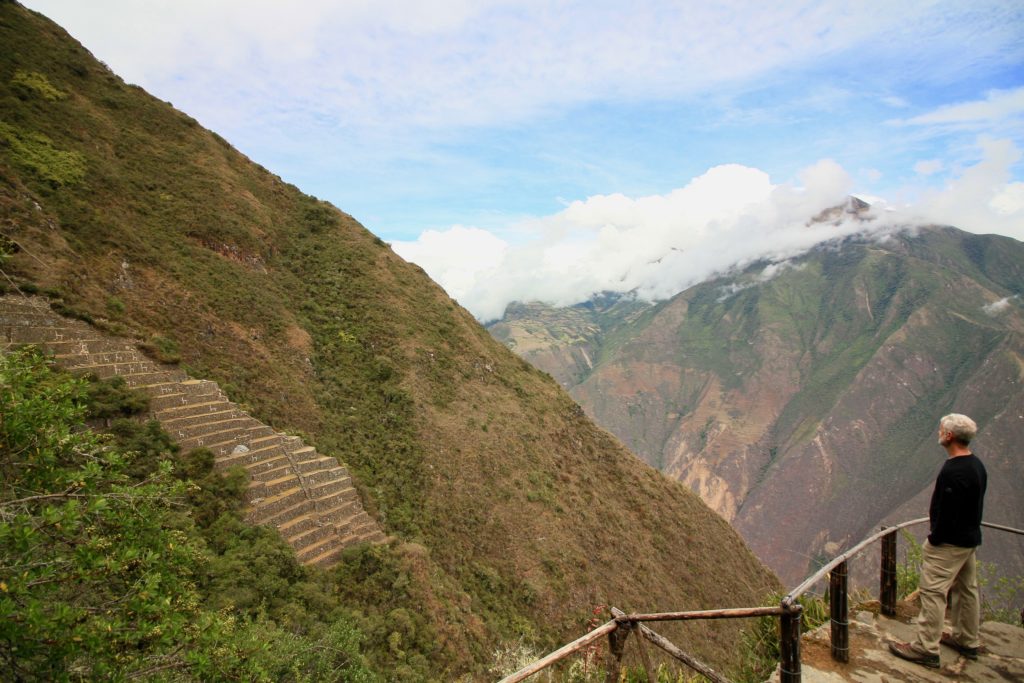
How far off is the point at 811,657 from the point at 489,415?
26072 mm

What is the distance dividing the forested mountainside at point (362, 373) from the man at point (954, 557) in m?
12.3

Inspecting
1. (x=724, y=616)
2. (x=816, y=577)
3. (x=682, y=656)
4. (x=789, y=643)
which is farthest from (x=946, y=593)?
(x=682, y=656)

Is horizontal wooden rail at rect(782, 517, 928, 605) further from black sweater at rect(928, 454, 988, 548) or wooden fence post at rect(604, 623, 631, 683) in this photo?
wooden fence post at rect(604, 623, 631, 683)

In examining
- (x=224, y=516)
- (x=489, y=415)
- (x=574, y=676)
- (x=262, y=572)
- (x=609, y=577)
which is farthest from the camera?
(x=489, y=415)

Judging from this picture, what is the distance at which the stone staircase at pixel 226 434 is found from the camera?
48.7 feet

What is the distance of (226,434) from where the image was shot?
16.5m

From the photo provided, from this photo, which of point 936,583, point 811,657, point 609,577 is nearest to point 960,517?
point 936,583

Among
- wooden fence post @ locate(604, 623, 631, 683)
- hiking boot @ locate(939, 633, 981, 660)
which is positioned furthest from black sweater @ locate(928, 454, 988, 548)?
wooden fence post @ locate(604, 623, 631, 683)

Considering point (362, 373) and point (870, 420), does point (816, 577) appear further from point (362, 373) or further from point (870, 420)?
point (870, 420)

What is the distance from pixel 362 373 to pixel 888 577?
26.1 meters

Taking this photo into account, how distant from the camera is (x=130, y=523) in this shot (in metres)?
5.10

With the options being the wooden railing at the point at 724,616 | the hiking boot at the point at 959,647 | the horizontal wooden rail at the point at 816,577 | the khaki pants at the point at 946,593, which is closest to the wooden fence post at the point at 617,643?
the wooden railing at the point at 724,616

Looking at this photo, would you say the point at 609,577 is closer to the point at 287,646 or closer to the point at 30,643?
the point at 287,646

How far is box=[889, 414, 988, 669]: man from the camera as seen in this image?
488 centimetres
